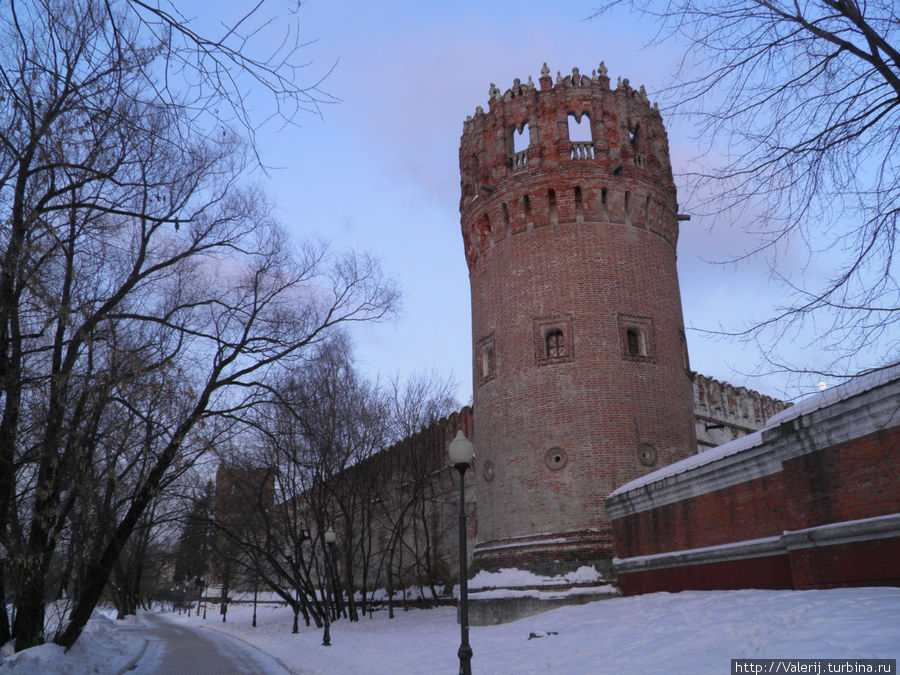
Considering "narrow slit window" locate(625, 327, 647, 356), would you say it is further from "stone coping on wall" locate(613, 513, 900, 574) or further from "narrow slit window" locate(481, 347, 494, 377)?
"stone coping on wall" locate(613, 513, 900, 574)

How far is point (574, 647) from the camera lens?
10.8 metres

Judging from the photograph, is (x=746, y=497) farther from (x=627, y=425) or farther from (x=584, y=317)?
(x=584, y=317)

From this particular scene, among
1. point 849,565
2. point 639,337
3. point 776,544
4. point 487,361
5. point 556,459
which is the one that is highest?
point 639,337

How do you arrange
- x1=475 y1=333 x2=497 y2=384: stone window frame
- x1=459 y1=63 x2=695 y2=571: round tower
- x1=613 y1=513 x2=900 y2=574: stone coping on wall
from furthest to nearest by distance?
1. x1=475 y1=333 x2=497 y2=384: stone window frame
2. x1=459 y1=63 x2=695 y2=571: round tower
3. x1=613 y1=513 x2=900 y2=574: stone coping on wall

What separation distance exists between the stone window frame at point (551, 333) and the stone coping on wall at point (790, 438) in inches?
179

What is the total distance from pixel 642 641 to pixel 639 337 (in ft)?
34.2

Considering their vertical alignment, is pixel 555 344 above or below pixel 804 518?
above

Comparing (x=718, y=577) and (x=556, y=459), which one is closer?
(x=718, y=577)

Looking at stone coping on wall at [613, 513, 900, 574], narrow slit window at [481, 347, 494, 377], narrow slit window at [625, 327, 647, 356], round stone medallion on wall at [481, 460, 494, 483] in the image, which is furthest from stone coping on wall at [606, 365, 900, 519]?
narrow slit window at [481, 347, 494, 377]

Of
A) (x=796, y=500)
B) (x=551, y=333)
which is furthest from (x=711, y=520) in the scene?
(x=551, y=333)

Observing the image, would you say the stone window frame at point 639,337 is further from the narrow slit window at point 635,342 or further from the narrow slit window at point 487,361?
the narrow slit window at point 487,361

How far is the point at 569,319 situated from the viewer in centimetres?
1867

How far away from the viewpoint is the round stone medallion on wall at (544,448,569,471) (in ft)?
57.9

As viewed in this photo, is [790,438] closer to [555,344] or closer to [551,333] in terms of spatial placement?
[555,344]
